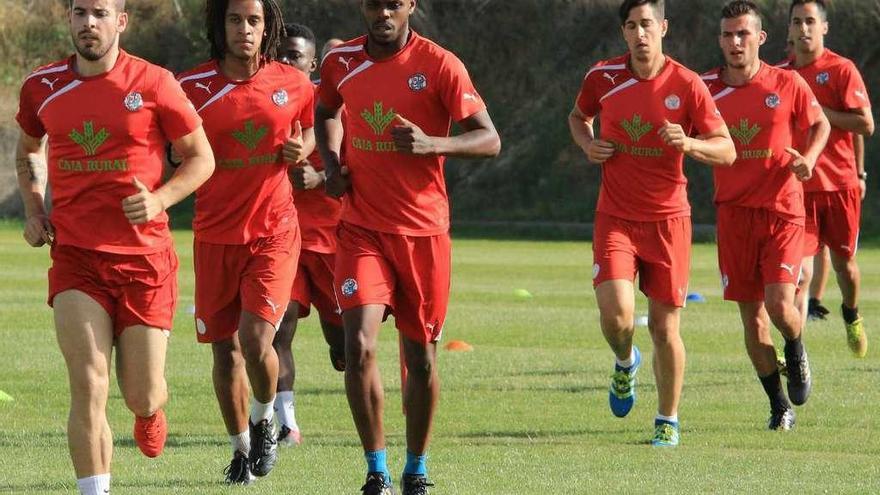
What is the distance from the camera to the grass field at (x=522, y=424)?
8.52 m

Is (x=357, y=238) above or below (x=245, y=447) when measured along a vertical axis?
above

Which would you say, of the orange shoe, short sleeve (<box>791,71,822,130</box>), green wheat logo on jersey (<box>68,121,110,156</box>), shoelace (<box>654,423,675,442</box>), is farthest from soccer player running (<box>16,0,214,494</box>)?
short sleeve (<box>791,71,822,130</box>)

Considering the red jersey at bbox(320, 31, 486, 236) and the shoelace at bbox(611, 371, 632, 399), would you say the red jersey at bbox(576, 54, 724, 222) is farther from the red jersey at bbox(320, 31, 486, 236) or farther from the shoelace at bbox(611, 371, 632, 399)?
the red jersey at bbox(320, 31, 486, 236)

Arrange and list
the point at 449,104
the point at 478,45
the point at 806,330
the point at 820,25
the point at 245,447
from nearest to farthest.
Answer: the point at 449,104
the point at 245,447
the point at 820,25
the point at 806,330
the point at 478,45

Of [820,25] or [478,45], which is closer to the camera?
[820,25]

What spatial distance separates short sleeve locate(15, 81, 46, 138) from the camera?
7.27 m

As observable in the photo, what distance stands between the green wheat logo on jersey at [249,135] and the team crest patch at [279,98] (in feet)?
0.62

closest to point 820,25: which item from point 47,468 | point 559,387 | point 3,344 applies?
point 559,387

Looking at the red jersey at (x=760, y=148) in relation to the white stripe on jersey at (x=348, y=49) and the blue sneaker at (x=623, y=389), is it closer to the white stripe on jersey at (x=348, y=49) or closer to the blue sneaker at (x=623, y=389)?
the blue sneaker at (x=623, y=389)

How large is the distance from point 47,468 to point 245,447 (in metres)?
1.03

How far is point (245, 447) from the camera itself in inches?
345

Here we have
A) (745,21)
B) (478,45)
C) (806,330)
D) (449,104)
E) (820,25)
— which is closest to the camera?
(449,104)

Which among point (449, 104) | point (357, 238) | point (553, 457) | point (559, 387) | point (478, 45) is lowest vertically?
point (478, 45)

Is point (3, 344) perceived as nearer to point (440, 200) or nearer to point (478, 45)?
point (440, 200)
